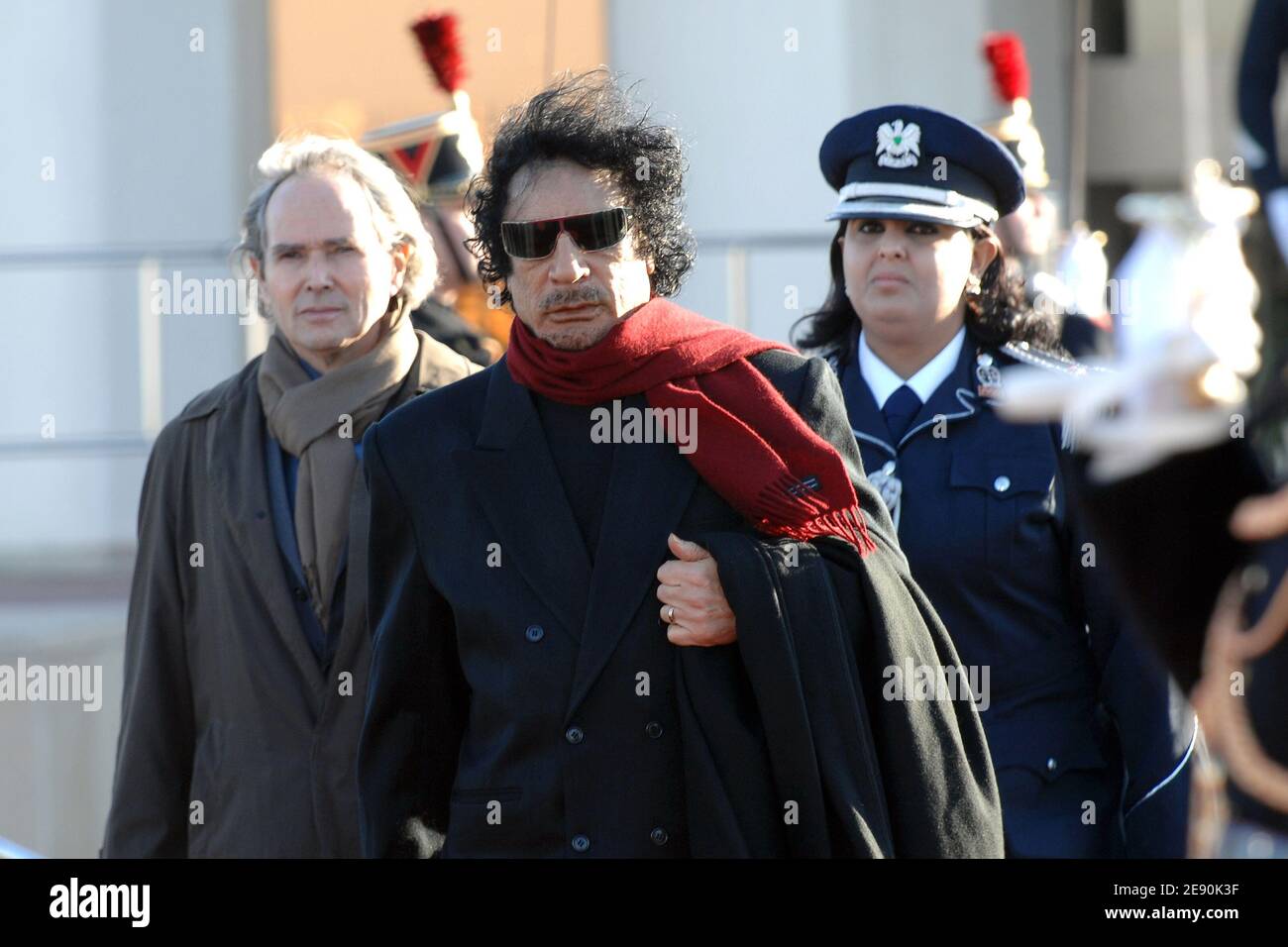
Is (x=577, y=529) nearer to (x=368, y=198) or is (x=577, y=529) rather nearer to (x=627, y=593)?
(x=627, y=593)

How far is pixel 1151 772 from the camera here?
3.93 meters

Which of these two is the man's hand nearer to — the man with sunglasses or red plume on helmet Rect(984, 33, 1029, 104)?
the man with sunglasses

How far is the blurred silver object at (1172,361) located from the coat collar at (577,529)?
50.5 inches

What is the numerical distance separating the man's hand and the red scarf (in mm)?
126

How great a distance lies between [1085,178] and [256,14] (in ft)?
9.42

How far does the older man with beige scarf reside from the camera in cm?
409

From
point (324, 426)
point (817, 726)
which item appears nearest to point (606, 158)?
point (817, 726)

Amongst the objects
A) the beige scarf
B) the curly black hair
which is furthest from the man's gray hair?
the curly black hair

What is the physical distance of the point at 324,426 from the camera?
421 cm

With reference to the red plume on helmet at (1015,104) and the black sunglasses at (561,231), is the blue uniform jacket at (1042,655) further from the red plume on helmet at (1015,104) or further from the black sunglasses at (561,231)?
the red plume on helmet at (1015,104)

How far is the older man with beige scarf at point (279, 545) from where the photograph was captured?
4.09 m

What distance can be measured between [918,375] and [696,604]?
1.23 m

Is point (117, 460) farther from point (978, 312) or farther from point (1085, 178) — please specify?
point (978, 312)

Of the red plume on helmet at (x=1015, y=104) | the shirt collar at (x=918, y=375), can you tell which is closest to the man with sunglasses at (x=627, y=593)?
the shirt collar at (x=918, y=375)
